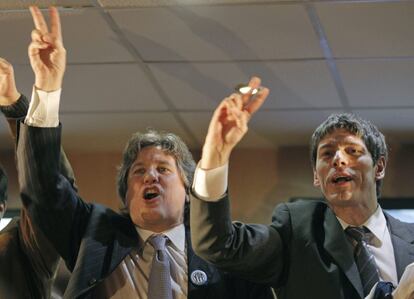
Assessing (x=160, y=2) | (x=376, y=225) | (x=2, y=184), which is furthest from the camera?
(x=160, y=2)

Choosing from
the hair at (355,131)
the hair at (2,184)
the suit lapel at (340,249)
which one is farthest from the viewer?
the hair at (2,184)

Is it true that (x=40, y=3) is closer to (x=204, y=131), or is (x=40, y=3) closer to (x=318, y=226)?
(x=318, y=226)

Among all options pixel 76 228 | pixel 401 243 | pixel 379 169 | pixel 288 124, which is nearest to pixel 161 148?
pixel 76 228

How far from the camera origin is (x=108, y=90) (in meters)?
4.10

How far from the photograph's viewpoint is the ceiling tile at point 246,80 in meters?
3.77

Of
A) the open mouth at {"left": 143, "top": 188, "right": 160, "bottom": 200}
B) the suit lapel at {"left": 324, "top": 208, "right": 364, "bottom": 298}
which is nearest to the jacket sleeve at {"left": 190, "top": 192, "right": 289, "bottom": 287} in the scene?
the suit lapel at {"left": 324, "top": 208, "right": 364, "bottom": 298}

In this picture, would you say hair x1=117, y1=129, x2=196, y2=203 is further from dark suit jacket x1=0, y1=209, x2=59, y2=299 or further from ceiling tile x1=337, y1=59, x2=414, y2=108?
ceiling tile x1=337, y1=59, x2=414, y2=108

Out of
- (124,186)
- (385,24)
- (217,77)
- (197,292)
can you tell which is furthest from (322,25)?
(197,292)

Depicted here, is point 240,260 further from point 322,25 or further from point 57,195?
point 322,25

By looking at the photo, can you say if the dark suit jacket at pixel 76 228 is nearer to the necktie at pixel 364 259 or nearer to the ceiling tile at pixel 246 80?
the necktie at pixel 364 259

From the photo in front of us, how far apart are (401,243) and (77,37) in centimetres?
177

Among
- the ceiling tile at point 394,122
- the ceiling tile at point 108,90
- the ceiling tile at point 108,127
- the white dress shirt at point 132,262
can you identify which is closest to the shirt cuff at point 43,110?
the white dress shirt at point 132,262

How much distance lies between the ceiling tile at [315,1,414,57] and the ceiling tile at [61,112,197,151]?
125cm

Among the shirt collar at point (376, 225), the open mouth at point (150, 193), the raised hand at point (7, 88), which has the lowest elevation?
the shirt collar at point (376, 225)
